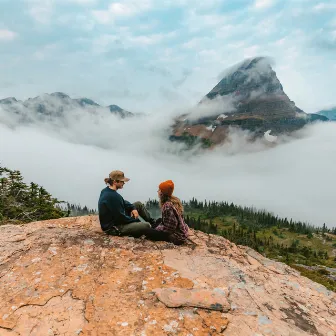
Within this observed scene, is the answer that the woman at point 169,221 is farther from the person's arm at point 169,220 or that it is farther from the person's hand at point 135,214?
the person's hand at point 135,214

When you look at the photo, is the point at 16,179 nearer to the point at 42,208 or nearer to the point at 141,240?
the point at 42,208

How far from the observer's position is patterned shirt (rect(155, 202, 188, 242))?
11445 mm

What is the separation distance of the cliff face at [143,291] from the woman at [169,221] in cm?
43

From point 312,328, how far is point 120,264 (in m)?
5.86

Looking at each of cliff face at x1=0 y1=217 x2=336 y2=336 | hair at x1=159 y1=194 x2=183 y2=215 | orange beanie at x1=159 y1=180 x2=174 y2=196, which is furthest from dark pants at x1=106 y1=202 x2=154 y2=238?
orange beanie at x1=159 y1=180 x2=174 y2=196

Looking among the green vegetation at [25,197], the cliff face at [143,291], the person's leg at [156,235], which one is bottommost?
the green vegetation at [25,197]

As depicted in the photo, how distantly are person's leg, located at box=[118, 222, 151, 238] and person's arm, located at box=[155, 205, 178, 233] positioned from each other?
75cm

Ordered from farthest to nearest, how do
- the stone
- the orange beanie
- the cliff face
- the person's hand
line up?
the person's hand < the orange beanie < the stone < the cliff face

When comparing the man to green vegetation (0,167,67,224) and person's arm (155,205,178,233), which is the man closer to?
person's arm (155,205,178,233)

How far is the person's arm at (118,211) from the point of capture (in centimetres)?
1152

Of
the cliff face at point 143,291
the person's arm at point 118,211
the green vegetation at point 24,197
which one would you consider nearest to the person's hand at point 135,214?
the person's arm at point 118,211

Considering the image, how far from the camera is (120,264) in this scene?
930 centimetres

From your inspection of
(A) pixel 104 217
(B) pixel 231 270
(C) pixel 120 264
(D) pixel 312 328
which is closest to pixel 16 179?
(A) pixel 104 217

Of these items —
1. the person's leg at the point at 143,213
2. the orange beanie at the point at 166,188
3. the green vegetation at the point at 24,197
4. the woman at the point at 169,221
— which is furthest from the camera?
the green vegetation at the point at 24,197
